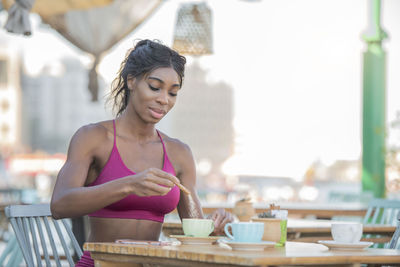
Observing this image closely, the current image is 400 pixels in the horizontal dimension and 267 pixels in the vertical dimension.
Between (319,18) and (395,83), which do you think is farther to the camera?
(319,18)

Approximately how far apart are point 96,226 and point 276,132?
5612 cm

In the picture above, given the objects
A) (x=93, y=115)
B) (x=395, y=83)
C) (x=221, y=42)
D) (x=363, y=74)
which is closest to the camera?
(x=363, y=74)

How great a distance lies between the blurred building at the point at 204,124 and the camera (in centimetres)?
10189

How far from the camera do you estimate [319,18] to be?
1442 inches

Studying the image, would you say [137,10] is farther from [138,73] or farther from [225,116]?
[225,116]

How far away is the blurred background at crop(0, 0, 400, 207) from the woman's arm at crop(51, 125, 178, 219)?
60 cm

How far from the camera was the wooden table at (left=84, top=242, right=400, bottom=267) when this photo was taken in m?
1.70

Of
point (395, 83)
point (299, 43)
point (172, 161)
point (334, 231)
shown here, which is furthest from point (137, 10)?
point (299, 43)

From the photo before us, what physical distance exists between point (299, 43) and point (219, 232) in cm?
5305

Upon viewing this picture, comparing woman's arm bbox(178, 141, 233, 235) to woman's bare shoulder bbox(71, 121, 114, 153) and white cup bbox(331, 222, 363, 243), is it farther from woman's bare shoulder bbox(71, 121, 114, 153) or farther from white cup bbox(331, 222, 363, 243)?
white cup bbox(331, 222, 363, 243)

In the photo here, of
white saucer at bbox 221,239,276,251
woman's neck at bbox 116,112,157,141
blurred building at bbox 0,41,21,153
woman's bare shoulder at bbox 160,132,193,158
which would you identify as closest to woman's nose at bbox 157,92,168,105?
woman's neck at bbox 116,112,157,141

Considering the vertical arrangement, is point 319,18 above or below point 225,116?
above

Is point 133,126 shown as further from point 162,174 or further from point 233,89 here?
point 233,89

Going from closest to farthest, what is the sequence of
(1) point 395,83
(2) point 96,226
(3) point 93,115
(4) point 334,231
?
1. (4) point 334,231
2. (2) point 96,226
3. (1) point 395,83
4. (3) point 93,115
